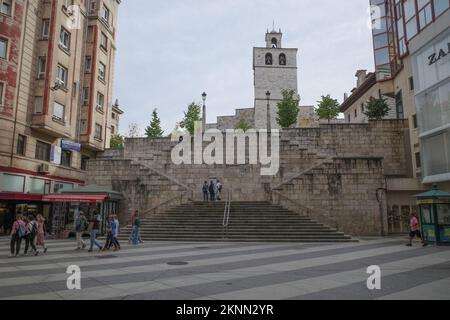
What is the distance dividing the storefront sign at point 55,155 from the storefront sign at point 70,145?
2.26ft

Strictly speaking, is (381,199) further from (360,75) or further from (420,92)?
(360,75)

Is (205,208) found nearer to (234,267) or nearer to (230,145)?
(230,145)

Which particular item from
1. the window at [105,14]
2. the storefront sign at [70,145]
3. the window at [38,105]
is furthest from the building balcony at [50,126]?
the window at [105,14]

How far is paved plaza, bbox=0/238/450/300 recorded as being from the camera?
23.8 ft

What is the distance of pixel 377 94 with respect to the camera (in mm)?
35938

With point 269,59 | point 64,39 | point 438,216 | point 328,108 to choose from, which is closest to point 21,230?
point 438,216

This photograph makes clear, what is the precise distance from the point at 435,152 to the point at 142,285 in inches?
846

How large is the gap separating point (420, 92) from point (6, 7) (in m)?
30.3

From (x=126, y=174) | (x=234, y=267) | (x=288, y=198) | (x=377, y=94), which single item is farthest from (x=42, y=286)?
(x=377, y=94)

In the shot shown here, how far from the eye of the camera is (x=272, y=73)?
7175 centimetres

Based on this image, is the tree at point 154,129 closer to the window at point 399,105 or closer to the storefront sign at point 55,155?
the storefront sign at point 55,155

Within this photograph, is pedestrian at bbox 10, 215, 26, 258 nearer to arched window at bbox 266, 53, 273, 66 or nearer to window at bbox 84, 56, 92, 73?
window at bbox 84, 56, 92, 73

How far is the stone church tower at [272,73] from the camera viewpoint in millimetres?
69319

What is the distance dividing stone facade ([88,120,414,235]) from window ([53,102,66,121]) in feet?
18.1
